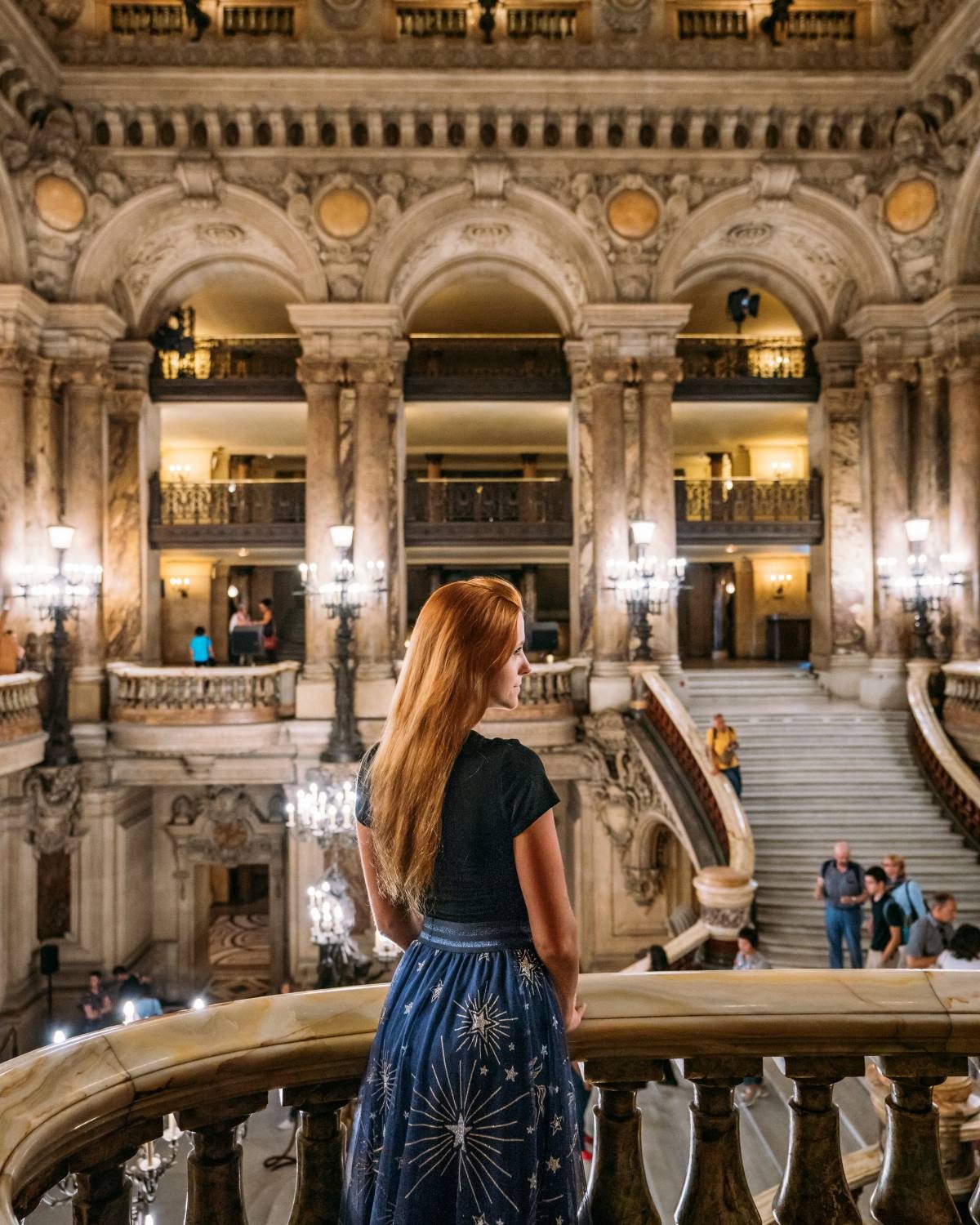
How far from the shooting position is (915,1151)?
2031 mm

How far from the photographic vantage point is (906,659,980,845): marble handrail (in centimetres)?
1201

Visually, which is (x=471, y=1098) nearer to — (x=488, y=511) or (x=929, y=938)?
(x=929, y=938)

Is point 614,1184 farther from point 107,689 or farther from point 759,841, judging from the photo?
point 107,689

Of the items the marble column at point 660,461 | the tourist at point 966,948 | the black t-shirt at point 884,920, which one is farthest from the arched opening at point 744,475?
the tourist at point 966,948

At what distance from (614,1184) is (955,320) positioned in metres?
16.3

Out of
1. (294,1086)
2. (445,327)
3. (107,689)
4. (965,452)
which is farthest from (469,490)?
(294,1086)

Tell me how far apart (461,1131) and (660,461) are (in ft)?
49.8

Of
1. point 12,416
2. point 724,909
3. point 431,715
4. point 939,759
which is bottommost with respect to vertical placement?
point 724,909

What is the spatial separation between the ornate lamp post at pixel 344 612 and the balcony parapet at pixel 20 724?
4293 mm

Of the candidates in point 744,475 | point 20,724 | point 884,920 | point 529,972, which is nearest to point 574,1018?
point 529,972

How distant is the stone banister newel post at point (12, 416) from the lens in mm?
14367

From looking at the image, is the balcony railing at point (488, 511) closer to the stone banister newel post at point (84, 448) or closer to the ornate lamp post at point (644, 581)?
the ornate lamp post at point (644, 581)

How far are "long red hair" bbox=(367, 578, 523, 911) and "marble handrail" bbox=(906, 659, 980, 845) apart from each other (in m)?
11.9

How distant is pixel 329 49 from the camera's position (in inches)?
579
